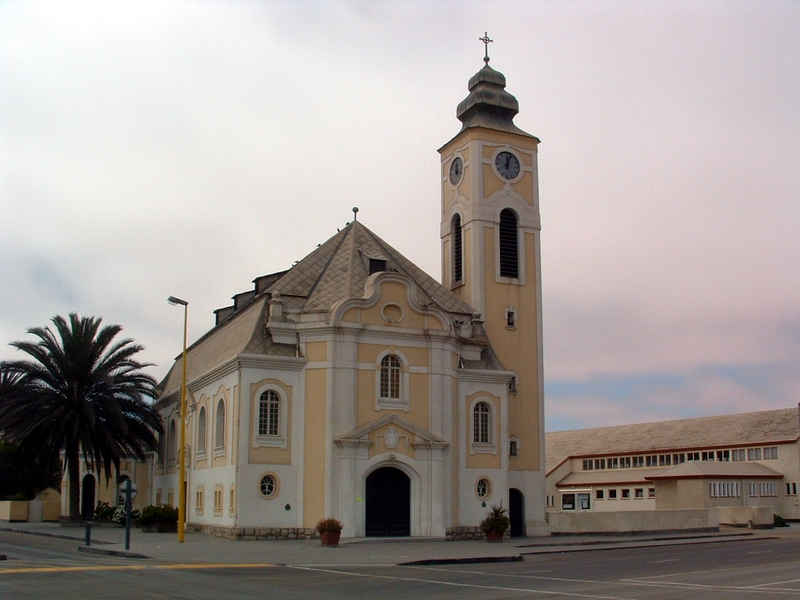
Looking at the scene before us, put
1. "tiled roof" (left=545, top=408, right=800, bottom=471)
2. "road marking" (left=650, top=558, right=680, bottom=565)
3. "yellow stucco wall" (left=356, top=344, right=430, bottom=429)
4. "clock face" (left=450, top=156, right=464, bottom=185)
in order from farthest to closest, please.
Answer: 1. "tiled roof" (left=545, top=408, right=800, bottom=471)
2. "clock face" (left=450, top=156, right=464, bottom=185)
3. "yellow stucco wall" (left=356, top=344, right=430, bottom=429)
4. "road marking" (left=650, top=558, right=680, bottom=565)

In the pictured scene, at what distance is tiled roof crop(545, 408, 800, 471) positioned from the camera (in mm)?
76000

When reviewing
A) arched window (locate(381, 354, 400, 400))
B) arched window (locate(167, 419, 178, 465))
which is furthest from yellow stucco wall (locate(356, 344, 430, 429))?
arched window (locate(167, 419, 178, 465))

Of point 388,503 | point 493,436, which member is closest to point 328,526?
point 388,503

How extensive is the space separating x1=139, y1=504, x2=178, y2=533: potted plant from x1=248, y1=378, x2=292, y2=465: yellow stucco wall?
8.09m

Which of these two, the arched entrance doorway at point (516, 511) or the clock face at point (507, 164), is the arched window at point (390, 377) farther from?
the clock face at point (507, 164)

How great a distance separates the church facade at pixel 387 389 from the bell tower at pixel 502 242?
0.09 metres

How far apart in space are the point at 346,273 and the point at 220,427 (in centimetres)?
910

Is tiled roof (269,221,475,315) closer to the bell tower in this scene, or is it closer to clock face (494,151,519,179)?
the bell tower

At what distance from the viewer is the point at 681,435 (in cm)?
8394

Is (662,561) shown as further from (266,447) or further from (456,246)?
(456,246)

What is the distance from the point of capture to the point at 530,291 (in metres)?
50.3

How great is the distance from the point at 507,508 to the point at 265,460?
11.7 metres

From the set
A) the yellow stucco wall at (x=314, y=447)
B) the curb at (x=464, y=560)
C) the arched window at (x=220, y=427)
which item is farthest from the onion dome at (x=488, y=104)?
the curb at (x=464, y=560)

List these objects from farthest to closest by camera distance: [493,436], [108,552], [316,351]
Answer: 1. [493,436]
2. [316,351]
3. [108,552]
